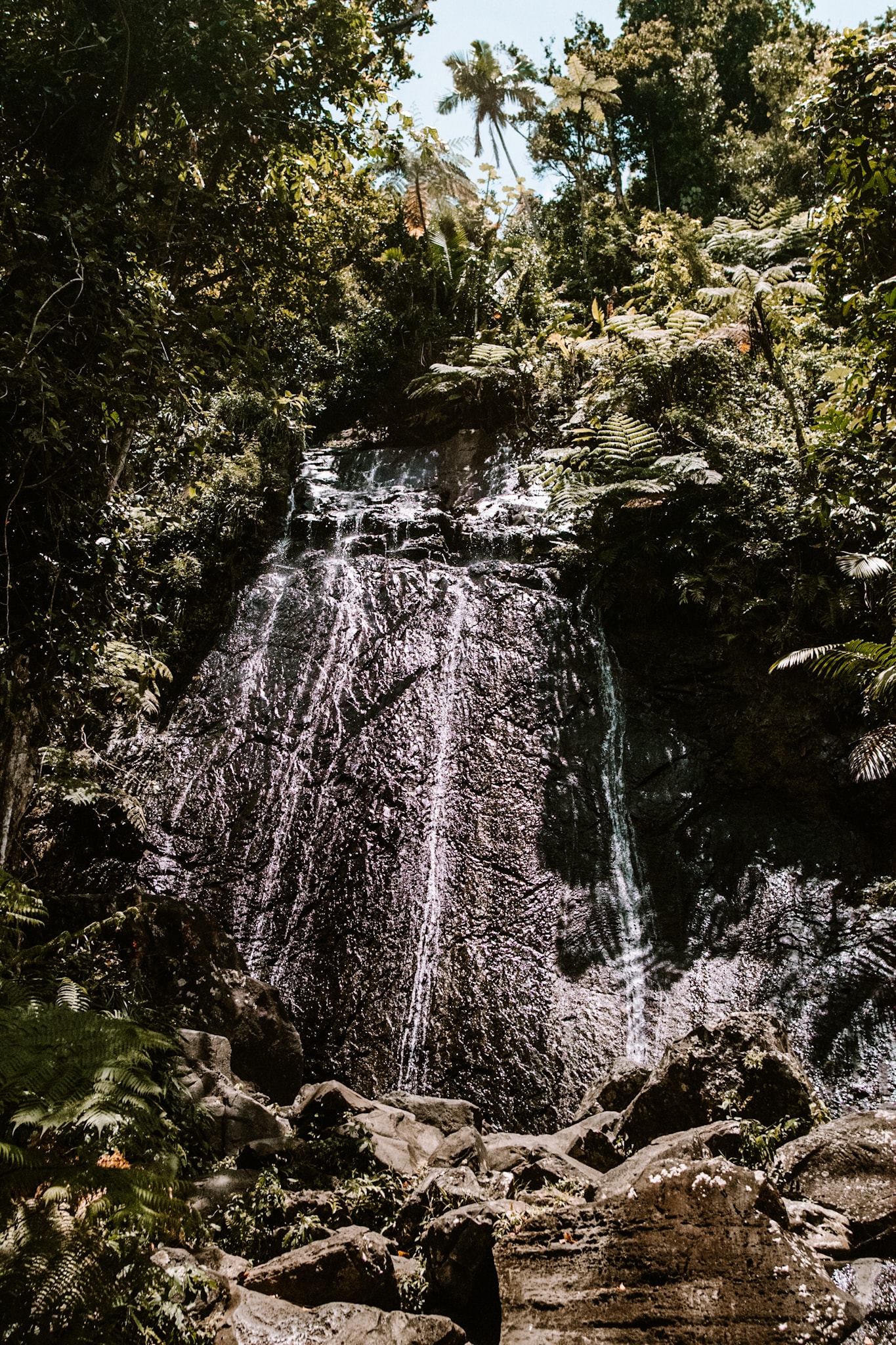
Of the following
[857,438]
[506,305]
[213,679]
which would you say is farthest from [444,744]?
[506,305]

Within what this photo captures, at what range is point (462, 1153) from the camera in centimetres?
436

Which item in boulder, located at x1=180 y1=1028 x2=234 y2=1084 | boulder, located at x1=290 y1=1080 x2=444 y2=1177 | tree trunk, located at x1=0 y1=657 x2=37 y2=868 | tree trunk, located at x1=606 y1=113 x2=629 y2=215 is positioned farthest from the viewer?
tree trunk, located at x1=606 y1=113 x2=629 y2=215

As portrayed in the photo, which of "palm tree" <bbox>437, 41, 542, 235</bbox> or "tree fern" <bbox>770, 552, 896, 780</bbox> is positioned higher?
"palm tree" <bbox>437, 41, 542, 235</bbox>

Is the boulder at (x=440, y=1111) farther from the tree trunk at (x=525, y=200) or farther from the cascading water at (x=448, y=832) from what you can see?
the tree trunk at (x=525, y=200)

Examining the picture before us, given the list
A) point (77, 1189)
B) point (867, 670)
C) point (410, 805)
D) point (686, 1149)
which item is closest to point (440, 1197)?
point (686, 1149)

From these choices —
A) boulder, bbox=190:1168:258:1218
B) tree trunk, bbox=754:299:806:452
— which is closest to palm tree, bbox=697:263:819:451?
tree trunk, bbox=754:299:806:452

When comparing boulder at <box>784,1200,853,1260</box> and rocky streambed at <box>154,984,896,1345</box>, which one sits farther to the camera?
boulder at <box>784,1200,853,1260</box>

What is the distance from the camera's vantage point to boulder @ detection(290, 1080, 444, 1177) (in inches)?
185

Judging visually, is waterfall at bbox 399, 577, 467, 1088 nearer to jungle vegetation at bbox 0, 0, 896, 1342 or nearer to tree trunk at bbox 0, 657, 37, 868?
jungle vegetation at bbox 0, 0, 896, 1342

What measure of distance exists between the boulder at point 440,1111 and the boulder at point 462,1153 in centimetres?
83

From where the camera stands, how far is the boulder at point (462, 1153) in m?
4.28

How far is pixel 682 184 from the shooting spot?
65.5 ft

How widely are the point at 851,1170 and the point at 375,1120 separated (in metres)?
2.79

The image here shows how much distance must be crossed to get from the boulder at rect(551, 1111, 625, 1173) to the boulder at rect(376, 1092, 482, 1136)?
0.91m
